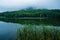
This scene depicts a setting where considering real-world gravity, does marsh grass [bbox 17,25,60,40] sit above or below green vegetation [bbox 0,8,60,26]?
above

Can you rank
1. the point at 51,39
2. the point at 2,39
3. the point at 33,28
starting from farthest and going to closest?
the point at 2,39 → the point at 33,28 → the point at 51,39

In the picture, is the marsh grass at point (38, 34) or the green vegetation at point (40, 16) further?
the green vegetation at point (40, 16)

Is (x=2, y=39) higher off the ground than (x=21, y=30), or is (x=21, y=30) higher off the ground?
(x=21, y=30)

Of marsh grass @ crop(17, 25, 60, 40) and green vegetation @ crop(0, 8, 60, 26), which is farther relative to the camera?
green vegetation @ crop(0, 8, 60, 26)

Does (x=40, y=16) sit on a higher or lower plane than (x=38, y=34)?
lower

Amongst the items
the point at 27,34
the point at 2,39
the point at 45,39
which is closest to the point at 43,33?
the point at 45,39

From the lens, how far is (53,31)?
33.6 ft

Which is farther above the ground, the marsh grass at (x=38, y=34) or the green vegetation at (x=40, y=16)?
the marsh grass at (x=38, y=34)

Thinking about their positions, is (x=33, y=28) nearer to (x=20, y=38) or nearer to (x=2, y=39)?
(x=20, y=38)

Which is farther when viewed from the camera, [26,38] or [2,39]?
[2,39]

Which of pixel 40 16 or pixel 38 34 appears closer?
pixel 38 34

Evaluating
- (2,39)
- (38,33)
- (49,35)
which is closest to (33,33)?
(38,33)

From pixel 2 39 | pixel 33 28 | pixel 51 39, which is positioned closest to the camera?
pixel 51 39

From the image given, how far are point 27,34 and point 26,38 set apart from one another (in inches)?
11.3
